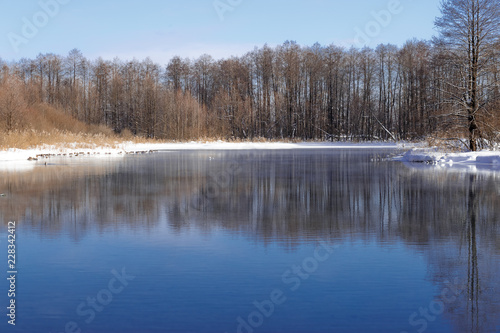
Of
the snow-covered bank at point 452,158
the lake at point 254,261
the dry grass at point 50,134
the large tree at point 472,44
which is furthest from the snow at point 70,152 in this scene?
the large tree at point 472,44

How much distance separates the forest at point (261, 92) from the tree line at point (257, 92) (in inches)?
5.8

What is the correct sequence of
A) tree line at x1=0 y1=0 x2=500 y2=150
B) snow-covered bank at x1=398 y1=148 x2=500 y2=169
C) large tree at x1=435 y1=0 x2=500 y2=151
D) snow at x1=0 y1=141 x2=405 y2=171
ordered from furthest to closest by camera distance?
tree line at x1=0 y1=0 x2=500 y2=150 → large tree at x1=435 y1=0 x2=500 y2=151 → snow at x1=0 y1=141 x2=405 y2=171 → snow-covered bank at x1=398 y1=148 x2=500 y2=169

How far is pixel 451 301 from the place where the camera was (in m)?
5.48

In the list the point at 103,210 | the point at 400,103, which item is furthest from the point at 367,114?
the point at 103,210

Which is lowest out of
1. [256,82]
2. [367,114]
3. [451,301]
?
[451,301]

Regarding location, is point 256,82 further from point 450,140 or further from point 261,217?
point 261,217

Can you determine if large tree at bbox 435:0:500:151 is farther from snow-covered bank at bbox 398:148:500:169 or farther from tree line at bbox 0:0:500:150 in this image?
tree line at bbox 0:0:500:150

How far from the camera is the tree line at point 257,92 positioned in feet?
235

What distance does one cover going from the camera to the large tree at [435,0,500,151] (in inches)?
1171

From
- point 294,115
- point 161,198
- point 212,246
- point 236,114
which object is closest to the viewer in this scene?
point 212,246

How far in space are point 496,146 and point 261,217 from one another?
23.1 metres

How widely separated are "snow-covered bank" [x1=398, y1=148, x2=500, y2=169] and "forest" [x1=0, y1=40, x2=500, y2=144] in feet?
117

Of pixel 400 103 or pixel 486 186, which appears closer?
pixel 486 186

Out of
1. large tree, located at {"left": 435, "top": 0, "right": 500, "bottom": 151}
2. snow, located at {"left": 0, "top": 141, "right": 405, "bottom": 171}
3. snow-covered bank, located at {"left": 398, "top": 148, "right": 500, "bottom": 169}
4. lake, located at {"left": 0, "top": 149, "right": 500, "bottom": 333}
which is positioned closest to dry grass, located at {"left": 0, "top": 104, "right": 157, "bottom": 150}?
snow, located at {"left": 0, "top": 141, "right": 405, "bottom": 171}
